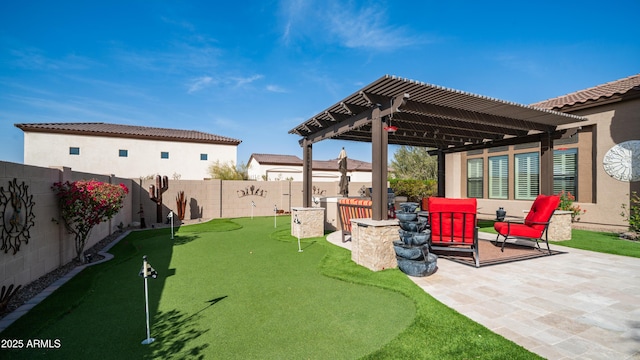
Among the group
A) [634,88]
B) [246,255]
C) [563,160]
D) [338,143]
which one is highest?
[634,88]

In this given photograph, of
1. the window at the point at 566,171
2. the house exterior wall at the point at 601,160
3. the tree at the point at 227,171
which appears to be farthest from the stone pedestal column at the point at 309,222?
the tree at the point at 227,171

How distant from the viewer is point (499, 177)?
41.0 ft

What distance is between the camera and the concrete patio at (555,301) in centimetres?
269

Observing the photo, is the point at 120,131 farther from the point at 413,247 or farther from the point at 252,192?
the point at 413,247

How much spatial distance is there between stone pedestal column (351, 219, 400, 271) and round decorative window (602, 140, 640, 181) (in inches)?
335

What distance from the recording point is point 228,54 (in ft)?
39.2

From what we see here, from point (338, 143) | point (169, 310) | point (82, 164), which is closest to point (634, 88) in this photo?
point (338, 143)

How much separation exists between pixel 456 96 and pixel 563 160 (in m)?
7.80

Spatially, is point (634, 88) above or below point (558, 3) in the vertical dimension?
below

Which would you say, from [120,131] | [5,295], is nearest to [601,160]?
[5,295]

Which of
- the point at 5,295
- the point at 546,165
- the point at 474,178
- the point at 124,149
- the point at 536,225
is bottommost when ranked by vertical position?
the point at 5,295

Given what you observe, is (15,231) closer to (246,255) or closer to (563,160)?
(246,255)

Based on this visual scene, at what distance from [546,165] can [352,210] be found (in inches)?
246

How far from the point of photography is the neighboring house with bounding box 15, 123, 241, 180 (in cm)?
2062
